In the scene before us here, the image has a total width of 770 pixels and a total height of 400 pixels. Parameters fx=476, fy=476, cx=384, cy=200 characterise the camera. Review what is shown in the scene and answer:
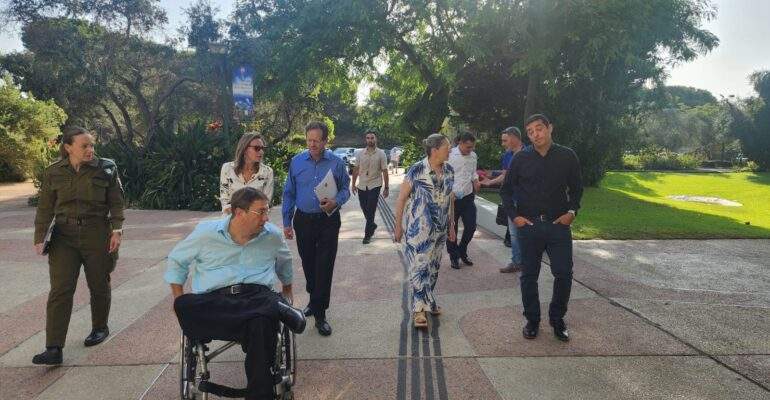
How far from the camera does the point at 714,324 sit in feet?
14.0

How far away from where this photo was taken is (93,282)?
3.76 m

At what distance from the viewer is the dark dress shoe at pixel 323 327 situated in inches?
158

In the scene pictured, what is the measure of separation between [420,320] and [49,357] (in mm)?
A: 2820

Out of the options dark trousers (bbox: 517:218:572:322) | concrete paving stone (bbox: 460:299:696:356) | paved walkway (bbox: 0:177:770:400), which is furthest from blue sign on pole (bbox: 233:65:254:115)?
dark trousers (bbox: 517:218:572:322)

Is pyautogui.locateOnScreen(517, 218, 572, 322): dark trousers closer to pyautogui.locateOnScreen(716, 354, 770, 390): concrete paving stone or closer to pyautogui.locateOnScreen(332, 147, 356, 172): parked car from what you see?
pyautogui.locateOnScreen(716, 354, 770, 390): concrete paving stone

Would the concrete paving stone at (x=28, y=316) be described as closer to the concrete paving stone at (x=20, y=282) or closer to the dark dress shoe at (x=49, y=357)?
the concrete paving stone at (x=20, y=282)

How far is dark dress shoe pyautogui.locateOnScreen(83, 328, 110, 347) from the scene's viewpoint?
12.5ft

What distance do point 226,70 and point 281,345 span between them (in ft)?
43.1

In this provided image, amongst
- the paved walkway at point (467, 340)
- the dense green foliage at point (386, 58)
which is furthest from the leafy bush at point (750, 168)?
the paved walkway at point (467, 340)

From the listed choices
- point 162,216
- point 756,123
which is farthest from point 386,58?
point 756,123

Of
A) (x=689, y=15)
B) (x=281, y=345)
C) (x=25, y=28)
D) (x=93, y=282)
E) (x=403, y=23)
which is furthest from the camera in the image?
(x=403, y=23)

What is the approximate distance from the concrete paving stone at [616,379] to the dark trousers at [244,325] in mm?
1559

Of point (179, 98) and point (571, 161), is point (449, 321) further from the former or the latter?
point (179, 98)

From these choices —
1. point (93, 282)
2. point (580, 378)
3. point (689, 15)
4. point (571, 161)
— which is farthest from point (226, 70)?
point (689, 15)
